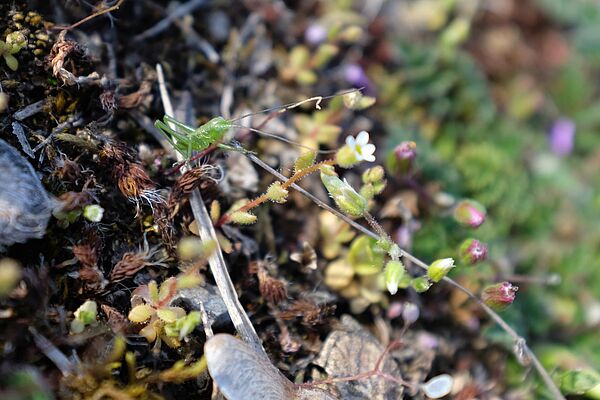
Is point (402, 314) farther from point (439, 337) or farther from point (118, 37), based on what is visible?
point (118, 37)

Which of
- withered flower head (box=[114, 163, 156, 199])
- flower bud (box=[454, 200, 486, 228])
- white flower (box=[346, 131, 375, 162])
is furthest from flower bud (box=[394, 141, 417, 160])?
withered flower head (box=[114, 163, 156, 199])

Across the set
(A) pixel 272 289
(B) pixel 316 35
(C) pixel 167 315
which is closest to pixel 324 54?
(B) pixel 316 35

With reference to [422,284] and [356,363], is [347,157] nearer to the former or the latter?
[422,284]

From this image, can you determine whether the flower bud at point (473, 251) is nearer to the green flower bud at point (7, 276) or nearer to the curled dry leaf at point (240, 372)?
the curled dry leaf at point (240, 372)

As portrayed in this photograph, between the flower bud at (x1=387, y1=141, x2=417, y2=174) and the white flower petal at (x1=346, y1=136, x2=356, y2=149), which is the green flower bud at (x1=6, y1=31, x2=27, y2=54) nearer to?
the white flower petal at (x1=346, y1=136, x2=356, y2=149)

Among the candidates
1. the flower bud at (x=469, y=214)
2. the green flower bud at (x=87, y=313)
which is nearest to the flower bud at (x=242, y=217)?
the green flower bud at (x=87, y=313)

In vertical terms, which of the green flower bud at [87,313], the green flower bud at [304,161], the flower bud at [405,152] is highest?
the green flower bud at [304,161]

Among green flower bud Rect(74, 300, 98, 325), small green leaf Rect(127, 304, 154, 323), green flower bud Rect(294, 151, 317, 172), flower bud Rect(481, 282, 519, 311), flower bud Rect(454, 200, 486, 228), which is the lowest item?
flower bud Rect(481, 282, 519, 311)
